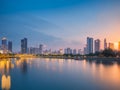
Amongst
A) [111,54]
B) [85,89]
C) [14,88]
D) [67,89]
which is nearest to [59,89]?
[67,89]

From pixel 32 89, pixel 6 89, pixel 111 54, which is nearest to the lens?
pixel 6 89

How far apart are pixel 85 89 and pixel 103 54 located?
130 meters

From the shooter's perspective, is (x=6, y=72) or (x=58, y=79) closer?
(x=58, y=79)

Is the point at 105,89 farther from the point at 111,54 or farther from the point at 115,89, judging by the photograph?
the point at 111,54

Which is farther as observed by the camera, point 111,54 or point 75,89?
point 111,54

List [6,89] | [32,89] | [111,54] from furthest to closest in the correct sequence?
[111,54] → [32,89] → [6,89]

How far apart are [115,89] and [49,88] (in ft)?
20.7

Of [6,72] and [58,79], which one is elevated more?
[6,72]

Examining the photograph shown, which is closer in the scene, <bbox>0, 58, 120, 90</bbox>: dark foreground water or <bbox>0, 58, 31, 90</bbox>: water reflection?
<bbox>0, 58, 31, 90</bbox>: water reflection

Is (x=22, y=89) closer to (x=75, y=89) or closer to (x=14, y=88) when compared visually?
(x=14, y=88)

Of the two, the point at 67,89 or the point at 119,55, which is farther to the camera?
the point at 119,55

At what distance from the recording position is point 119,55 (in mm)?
153750

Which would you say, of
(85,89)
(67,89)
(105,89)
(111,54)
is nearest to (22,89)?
(67,89)

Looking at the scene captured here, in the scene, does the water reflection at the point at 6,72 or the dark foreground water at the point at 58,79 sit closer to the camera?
the water reflection at the point at 6,72
